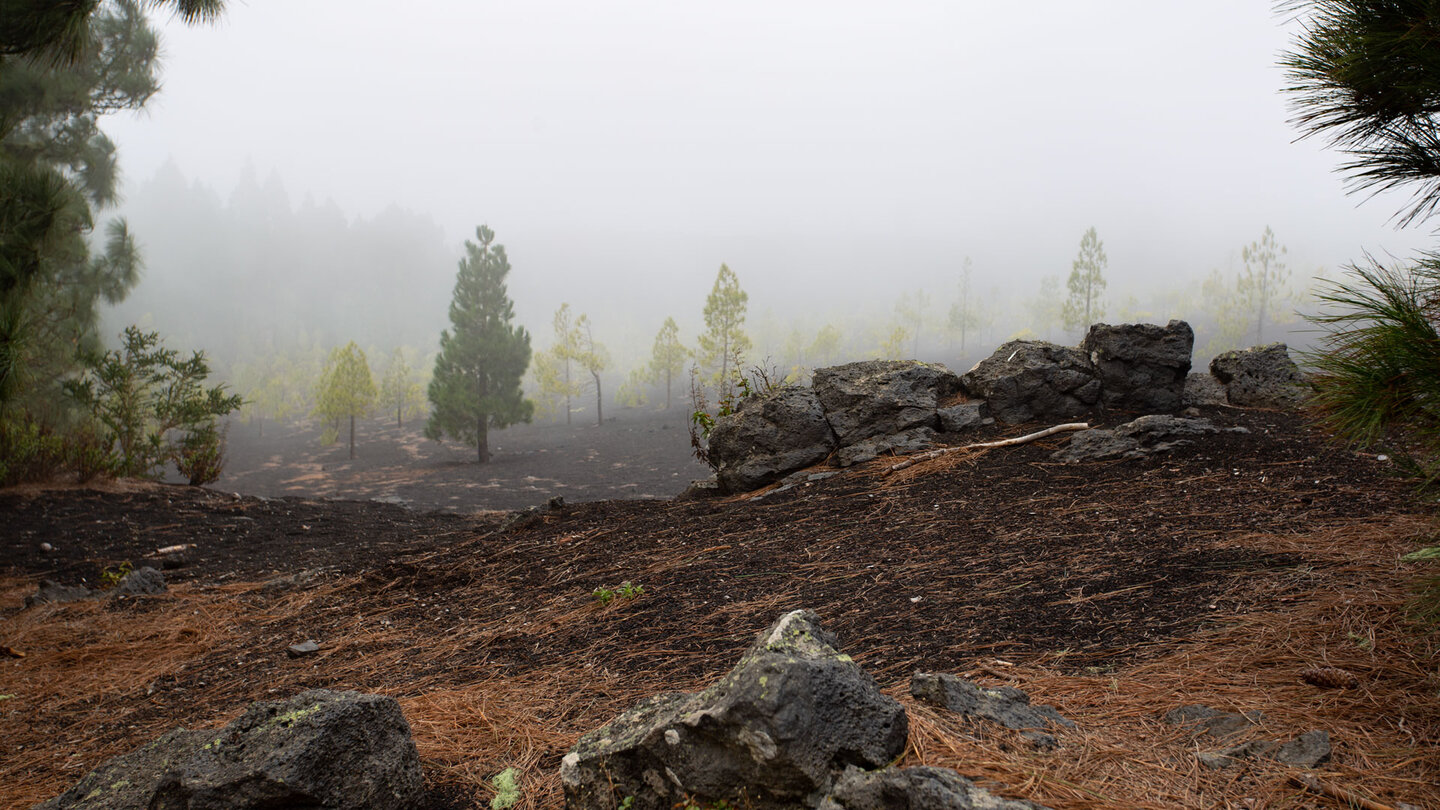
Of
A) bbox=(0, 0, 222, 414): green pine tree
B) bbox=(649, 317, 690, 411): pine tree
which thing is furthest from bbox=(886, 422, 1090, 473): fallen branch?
bbox=(649, 317, 690, 411): pine tree

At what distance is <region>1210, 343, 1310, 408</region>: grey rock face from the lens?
21.0 ft

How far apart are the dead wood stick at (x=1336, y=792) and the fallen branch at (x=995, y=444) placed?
3.78 metres

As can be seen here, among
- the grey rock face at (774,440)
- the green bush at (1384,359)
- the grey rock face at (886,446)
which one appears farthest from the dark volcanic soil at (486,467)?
the green bush at (1384,359)

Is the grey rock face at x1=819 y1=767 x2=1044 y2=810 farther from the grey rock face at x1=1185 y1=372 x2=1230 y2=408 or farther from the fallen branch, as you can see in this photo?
the grey rock face at x1=1185 y1=372 x2=1230 y2=408

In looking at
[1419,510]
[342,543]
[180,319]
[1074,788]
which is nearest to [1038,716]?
[1074,788]

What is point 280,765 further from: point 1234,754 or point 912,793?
point 1234,754

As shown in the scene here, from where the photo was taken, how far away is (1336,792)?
1.44 m

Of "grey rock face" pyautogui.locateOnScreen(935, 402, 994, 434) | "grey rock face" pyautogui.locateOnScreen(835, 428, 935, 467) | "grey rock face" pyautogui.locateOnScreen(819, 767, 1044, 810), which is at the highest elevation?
"grey rock face" pyautogui.locateOnScreen(935, 402, 994, 434)

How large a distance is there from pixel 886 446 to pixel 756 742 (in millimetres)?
4665

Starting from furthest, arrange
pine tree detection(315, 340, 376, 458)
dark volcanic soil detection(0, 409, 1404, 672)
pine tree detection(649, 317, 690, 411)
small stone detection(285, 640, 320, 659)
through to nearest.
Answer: pine tree detection(649, 317, 690, 411), pine tree detection(315, 340, 376, 458), small stone detection(285, 640, 320, 659), dark volcanic soil detection(0, 409, 1404, 672)

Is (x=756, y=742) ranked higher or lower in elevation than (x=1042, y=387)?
lower

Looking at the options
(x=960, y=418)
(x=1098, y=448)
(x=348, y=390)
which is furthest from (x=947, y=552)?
(x=348, y=390)

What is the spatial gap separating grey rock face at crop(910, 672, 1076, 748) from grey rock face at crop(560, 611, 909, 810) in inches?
12.5

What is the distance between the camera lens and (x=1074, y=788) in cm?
142
